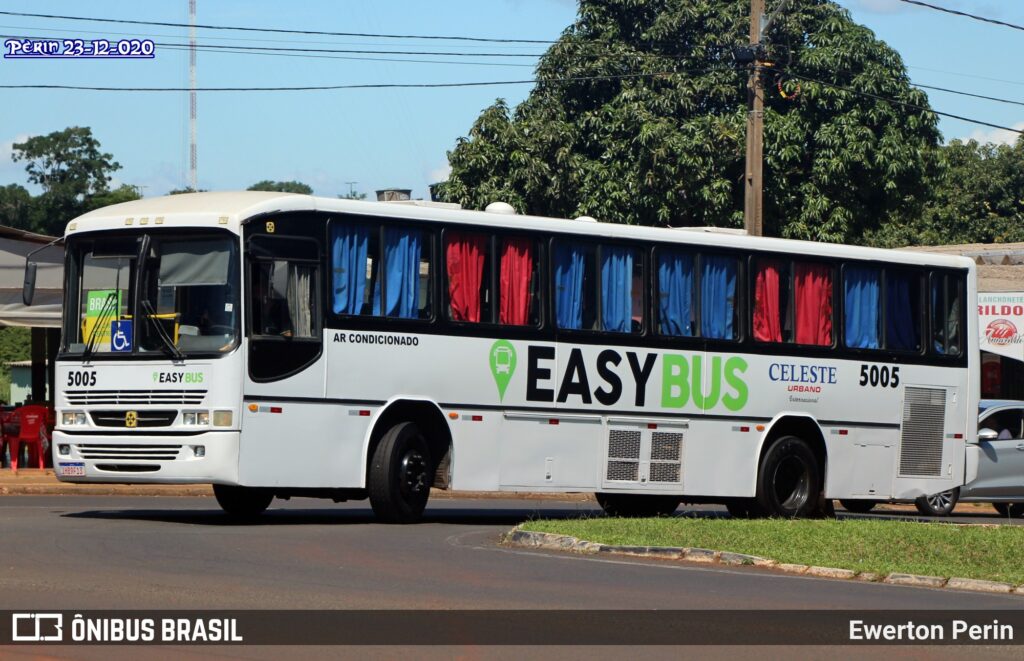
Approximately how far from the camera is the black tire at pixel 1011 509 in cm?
2709

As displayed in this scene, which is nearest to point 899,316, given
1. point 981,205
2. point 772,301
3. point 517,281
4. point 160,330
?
point 772,301

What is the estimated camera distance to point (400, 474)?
18375 mm

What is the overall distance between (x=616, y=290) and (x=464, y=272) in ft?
6.91

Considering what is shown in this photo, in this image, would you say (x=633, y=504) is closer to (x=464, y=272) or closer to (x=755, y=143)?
(x=464, y=272)

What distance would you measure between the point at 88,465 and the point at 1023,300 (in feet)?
76.2

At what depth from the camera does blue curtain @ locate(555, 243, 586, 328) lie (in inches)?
779

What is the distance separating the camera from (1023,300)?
35.8 m

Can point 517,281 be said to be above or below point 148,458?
above

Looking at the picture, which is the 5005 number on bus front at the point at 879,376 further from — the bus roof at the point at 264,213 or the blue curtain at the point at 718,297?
the bus roof at the point at 264,213

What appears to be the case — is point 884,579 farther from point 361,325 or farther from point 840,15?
point 840,15

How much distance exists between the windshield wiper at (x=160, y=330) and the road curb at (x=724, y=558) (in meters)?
3.67

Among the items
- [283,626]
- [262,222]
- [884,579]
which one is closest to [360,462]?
[262,222]

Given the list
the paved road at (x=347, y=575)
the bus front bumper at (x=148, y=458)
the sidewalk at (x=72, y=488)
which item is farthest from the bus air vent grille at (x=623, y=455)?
the sidewalk at (x=72, y=488)

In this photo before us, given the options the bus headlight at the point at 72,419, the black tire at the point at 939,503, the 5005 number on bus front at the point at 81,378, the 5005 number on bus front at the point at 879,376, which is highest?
the 5005 number on bus front at the point at 879,376
